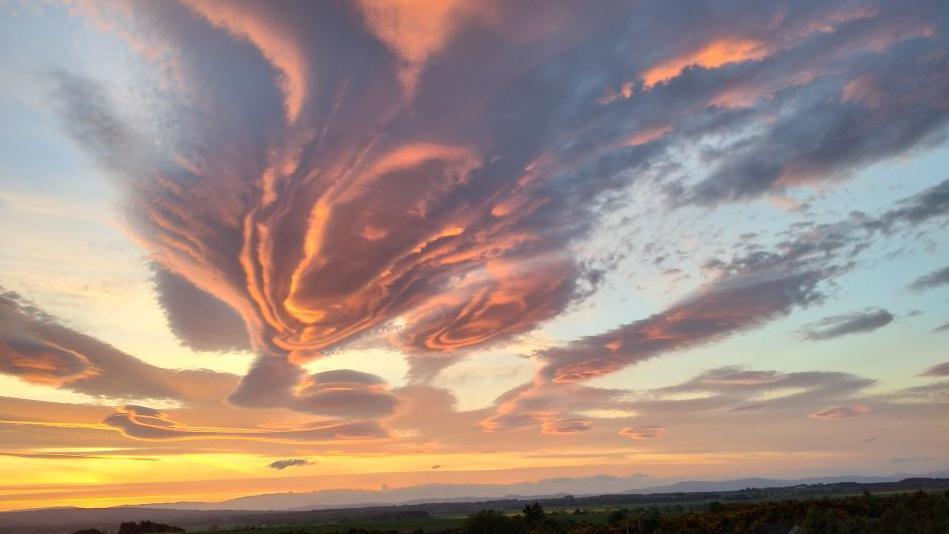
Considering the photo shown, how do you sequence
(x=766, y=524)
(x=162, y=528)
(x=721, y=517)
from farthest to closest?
(x=162, y=528), (x=721, y=517), (x=766, y=524)

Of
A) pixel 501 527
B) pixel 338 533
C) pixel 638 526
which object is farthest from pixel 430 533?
pixel 638 526

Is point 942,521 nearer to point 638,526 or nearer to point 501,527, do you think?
point 638,526

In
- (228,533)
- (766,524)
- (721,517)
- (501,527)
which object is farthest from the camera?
(228,533)

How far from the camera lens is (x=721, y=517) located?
67.8m

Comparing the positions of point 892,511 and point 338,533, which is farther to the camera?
point 338,533

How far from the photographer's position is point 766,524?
57562mm

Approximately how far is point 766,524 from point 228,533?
308 feet

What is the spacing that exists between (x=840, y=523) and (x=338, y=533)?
250ft

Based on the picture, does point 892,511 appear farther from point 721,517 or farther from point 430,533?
point 430,533

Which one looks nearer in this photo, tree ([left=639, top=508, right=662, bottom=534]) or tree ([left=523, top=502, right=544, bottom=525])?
tree ([left=639, top=508, right=662, bottom=534])

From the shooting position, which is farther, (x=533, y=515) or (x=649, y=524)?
(x=533, y=515)

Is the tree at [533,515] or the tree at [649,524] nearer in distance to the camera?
the tree at [649,524]

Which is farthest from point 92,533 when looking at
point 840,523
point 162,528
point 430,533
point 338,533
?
point 840,523

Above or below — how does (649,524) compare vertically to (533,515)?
below
